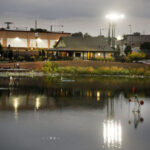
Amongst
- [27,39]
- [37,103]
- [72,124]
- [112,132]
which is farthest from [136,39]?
[112,132]

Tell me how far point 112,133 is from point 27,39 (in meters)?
67.2

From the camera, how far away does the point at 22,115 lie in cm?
1758

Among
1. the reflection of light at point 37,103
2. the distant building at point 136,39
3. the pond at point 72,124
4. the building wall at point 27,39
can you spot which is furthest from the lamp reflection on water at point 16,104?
the distant building at point 136,39

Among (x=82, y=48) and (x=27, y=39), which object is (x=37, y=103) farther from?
(x=27, y=39)

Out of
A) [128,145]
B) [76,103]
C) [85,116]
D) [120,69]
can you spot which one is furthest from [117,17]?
[128,145]

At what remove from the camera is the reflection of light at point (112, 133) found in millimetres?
12711

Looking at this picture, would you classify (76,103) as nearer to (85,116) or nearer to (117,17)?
(85,116)

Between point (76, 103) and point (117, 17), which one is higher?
point (117, 17)

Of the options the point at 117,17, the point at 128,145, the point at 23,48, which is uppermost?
the point at 117,17

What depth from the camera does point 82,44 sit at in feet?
246

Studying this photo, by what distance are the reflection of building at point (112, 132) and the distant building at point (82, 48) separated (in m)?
53.8

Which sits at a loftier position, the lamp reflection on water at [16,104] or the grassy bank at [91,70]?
the grassy bank at [91,70]

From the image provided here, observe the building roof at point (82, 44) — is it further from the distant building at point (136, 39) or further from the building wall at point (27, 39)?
the distant building at point (136, 39)

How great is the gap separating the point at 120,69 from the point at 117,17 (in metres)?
13.2
